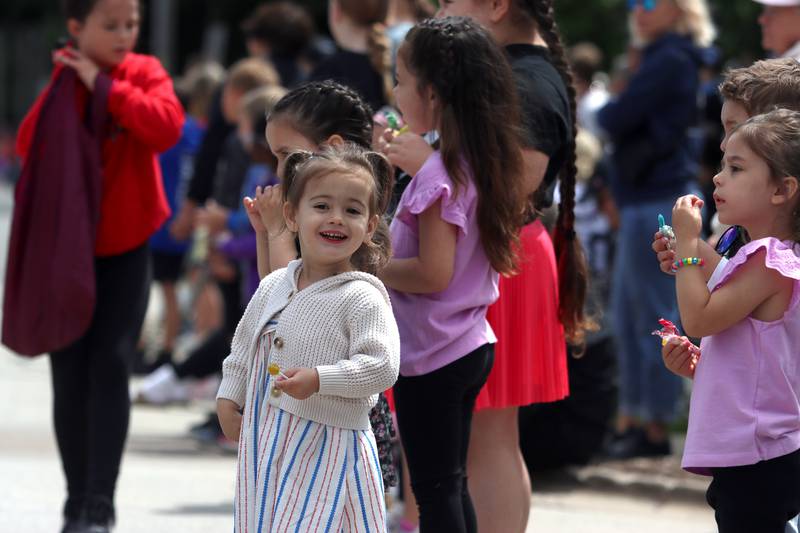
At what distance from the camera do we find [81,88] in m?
4.77

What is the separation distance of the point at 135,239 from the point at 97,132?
38 centimetres

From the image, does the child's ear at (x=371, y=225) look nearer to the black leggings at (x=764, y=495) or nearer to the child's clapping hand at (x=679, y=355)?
the child's clapping hand at (x=679, y=355)

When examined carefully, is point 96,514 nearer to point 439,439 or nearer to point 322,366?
point 439,439

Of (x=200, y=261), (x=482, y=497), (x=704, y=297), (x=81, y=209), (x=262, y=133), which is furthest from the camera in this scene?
(x=200, y=261)

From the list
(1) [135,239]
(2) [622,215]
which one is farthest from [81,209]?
(2) [622,215]

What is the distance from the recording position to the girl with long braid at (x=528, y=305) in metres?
3.95

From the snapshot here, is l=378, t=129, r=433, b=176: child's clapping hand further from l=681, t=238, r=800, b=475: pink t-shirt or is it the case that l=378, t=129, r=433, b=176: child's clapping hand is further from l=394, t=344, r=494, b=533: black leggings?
l=681, t=238, r=800, b=475: pink t-shirt

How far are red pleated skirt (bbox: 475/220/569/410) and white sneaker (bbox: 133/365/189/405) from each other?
14.6 feet

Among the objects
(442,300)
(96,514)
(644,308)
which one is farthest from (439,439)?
(644,308)

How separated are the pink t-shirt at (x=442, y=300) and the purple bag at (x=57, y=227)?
1.31 meters

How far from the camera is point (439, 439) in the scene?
12.0 feet

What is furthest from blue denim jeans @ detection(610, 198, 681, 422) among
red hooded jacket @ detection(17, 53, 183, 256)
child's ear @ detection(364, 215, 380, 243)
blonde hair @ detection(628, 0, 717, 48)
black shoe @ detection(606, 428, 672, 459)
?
child's ear @ detection(364, 215, 380, 243)

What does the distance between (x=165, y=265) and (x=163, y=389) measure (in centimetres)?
156

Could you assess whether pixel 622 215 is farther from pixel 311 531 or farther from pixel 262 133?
pixel 311 531
